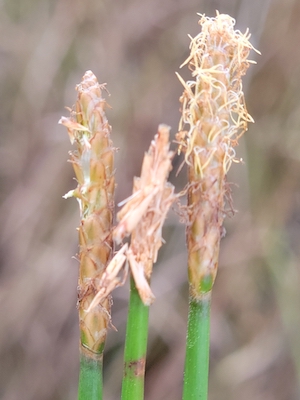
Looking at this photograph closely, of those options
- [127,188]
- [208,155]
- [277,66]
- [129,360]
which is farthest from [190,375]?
[277,66]

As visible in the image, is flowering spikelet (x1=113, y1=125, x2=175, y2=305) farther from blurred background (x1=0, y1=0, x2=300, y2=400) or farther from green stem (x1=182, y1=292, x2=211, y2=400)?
blurred background (x1=0, y1=0, x2=300, y2=400)

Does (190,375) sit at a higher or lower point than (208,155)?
lower

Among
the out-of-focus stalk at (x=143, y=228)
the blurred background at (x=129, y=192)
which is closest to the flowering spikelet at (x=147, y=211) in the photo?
the out-of-focus stalk at (x=143, y=228)

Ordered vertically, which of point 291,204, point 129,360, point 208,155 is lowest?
point 129,360

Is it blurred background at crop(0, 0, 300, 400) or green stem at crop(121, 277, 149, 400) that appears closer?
green stem at crop(121, 277, 149, 400)

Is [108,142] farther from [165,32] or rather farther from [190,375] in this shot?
[165,32]

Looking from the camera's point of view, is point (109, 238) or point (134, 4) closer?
point (109, 238)

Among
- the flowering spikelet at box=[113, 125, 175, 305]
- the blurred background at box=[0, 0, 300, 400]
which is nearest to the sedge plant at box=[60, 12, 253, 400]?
the flowering spikelet at box=[113, 125, 175, 305]

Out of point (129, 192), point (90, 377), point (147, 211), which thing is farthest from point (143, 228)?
point (129, 192)
